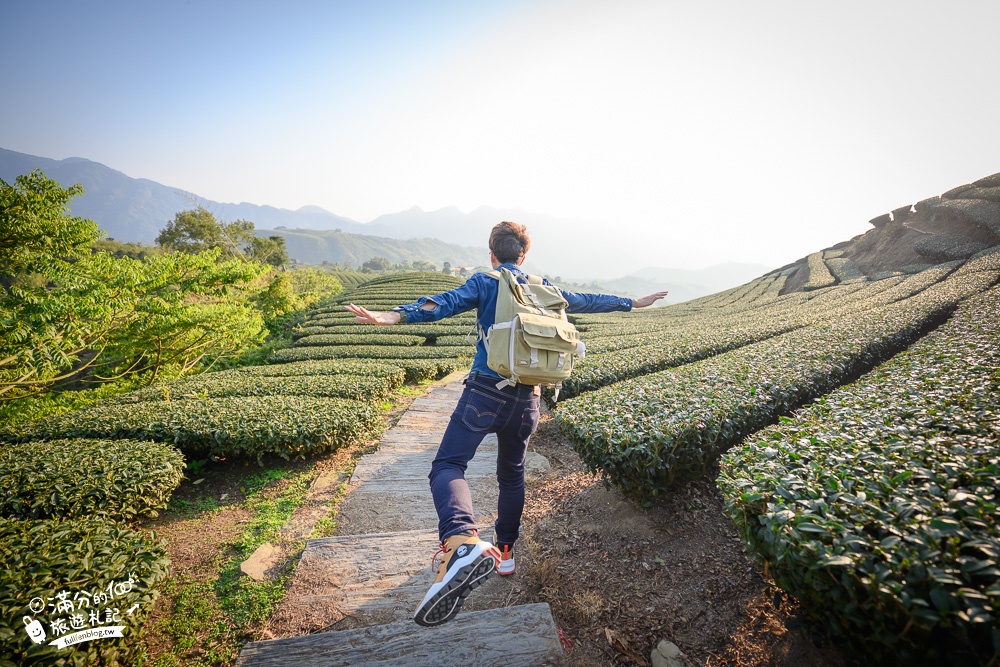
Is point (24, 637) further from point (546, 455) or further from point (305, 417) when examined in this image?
point (546, 455)

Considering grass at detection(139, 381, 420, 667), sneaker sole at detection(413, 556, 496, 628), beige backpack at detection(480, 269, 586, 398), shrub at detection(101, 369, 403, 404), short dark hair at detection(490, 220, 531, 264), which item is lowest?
grass at detection(139, 381, 420, 667)

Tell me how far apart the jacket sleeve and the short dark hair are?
0.94ft

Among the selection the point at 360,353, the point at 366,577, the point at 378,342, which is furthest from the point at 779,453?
the point at 378,342

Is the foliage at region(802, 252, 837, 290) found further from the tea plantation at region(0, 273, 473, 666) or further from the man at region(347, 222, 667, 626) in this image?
the man at region(347, 222, 667, 626)

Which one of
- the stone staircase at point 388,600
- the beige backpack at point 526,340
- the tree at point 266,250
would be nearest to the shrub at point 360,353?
the stone staircase at point 388,600

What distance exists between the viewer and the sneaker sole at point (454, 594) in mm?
1932

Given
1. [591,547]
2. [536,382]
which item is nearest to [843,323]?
[591,547]

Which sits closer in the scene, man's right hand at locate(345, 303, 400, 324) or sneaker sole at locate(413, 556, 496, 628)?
sneaker sole at locate(413, 556, 496, 628)

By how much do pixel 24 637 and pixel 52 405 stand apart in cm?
824

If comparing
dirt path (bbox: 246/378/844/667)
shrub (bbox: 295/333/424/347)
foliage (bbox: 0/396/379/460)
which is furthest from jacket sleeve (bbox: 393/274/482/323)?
shrub (bbox: 295/333/424/347)

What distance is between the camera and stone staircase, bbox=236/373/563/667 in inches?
84.1

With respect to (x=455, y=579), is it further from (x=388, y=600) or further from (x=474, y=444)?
(x=388, y=600)

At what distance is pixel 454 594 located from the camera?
1.96 metres

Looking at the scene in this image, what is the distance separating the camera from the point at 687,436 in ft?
11.2
